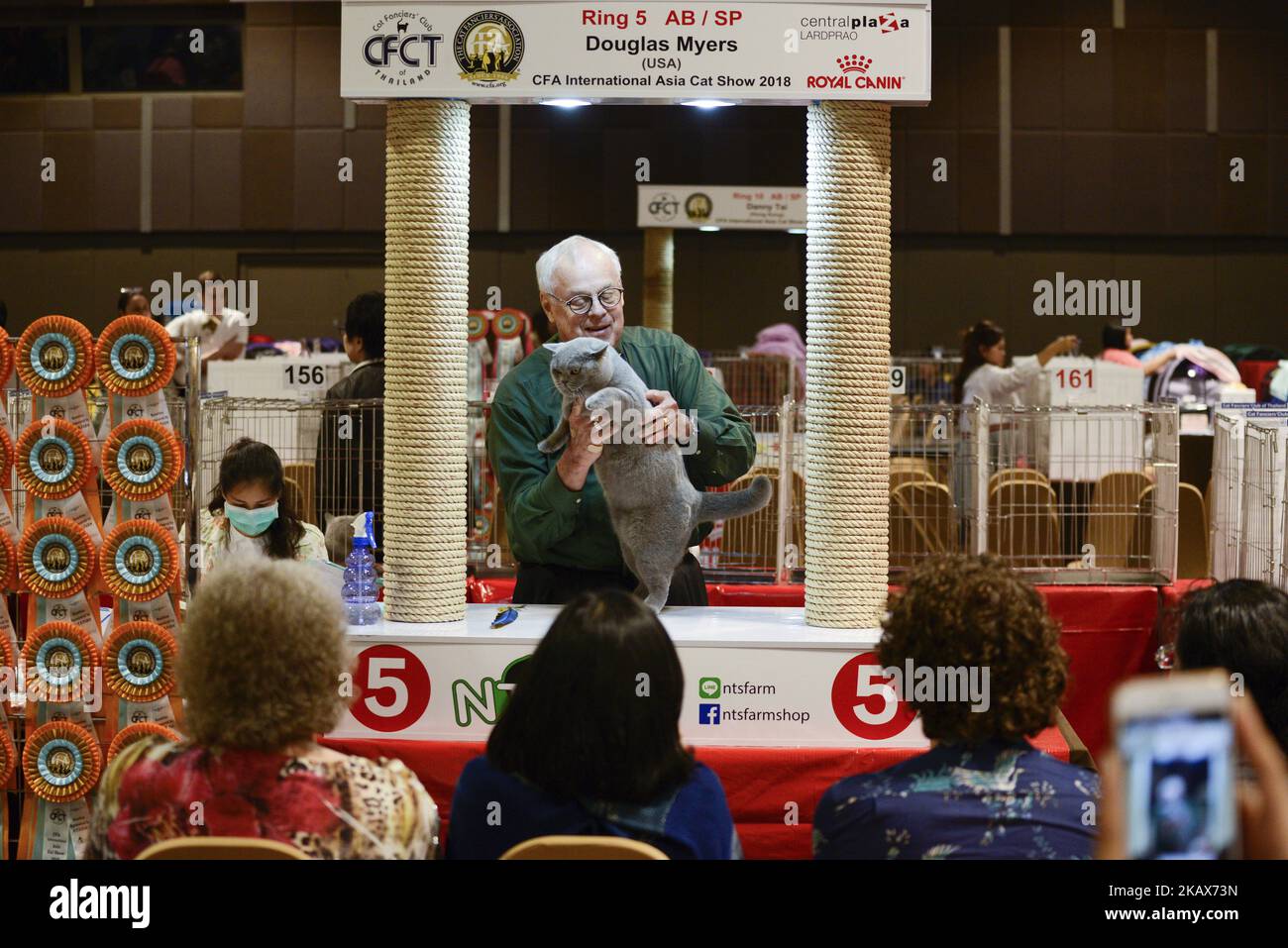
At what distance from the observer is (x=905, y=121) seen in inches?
501

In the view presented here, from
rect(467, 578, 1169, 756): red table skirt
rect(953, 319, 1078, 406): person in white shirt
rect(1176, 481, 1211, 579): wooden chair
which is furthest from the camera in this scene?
rect(953, 319, 1078, 406): person in white shirt

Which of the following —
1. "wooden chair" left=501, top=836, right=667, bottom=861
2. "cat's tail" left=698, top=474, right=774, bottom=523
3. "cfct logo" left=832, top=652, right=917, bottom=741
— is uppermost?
"cat's tail" left=698, top=474, right=774, bottom=523

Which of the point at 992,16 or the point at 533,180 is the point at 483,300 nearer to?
the point at 533,180

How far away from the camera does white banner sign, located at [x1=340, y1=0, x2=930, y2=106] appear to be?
3.06 meters

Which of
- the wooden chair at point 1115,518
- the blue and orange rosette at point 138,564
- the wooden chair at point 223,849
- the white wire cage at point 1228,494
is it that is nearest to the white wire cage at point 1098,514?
the wooden chair at point 1115,518

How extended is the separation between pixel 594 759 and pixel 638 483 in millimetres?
1159

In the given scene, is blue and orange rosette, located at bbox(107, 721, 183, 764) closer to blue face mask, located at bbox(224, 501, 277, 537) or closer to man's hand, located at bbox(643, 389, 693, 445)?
blue face mask, located at bbox(224, 501, 277, 537)

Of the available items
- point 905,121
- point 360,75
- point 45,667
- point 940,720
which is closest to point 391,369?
point 360,75

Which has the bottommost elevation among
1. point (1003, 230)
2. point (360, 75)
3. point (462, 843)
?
point (462, 843)

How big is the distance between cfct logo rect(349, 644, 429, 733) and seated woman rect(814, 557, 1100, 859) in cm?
139

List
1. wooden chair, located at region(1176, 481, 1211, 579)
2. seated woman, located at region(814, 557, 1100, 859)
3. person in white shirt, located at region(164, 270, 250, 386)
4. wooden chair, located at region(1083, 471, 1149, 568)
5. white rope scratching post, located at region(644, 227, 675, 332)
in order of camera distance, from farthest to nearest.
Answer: white rope scratching post, located at region(644, 227, 675, 332) → person in white shirt, located at region(164, 270, 250, 386) → wooden chair, located at region(1176, 481, 1211, 579) → wooden chair, located at region(1083, 471, 1149, 568) → seated woman, located at region(814, 557, 1100, 859)

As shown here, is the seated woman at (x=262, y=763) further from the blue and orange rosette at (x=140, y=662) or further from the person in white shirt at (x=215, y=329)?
the person in white shirt at (x=215, y=329)

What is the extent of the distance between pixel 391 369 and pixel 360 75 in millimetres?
618

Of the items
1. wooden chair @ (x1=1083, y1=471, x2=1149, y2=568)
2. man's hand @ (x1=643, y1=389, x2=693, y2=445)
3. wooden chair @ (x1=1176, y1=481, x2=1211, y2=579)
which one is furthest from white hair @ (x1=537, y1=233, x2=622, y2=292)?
wooden chair @ (x1=1176, y1=481, x2=1211, y2=579)
